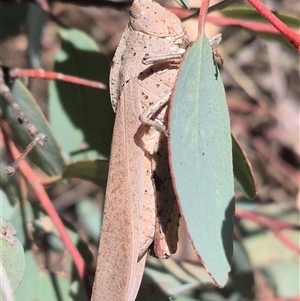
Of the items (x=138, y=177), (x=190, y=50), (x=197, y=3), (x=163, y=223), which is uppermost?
(x=197, y=3)

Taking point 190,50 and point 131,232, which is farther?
point 131,232

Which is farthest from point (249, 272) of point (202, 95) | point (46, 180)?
point (202, 95)

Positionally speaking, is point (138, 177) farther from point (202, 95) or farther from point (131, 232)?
point (202, 95)

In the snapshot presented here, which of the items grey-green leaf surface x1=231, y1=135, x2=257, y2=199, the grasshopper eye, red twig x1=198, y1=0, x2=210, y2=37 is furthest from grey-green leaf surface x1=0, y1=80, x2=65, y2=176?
red twig x1=198, y1=0, x2=210, y2=37

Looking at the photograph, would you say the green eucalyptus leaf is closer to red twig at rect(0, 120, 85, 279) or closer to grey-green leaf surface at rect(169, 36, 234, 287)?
red twig at rect(0, 120, 85, 279)

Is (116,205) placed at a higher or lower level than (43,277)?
higher

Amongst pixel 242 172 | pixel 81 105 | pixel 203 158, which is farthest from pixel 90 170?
pixel 203 158

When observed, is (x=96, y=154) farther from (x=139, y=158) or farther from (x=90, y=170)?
(x=139, y=158)
